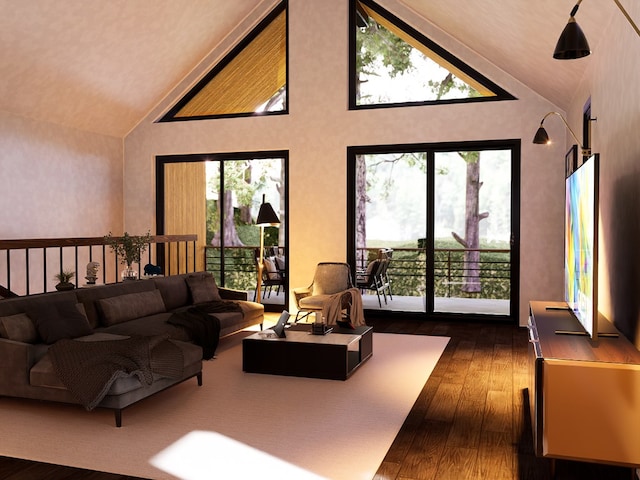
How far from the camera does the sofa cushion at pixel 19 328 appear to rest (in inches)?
176

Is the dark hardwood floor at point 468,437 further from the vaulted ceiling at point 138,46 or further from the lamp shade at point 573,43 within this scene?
the vaulted ceiling at point 138,46

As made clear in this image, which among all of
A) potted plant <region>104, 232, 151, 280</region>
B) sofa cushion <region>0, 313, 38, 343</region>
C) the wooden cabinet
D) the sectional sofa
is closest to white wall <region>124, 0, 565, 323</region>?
potted plant <region>104, 232, 151, 280</region>

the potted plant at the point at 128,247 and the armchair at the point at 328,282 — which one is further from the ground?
the potted plant at the point at 128,247

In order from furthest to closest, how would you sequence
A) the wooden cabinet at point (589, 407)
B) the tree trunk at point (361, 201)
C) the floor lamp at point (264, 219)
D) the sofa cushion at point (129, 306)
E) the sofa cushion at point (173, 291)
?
the tree trunk at point (361, 201)
the floor lamp at point (264, 219)
the sofa cushion at point (173, 291)
the sofa cushion at point (129, 306)
the wooden cabinet at point (589, 407)

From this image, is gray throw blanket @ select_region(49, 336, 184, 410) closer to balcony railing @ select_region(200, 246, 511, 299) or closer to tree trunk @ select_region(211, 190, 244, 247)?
balcony railing @ select_region(200, 246, 511, 299)

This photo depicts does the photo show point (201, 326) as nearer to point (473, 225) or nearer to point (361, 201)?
point (361, 201)

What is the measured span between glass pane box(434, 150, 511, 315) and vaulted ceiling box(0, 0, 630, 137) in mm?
1222

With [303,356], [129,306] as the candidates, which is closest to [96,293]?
[129,306]

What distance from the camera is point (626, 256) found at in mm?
3842

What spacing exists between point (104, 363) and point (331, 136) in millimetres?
5345

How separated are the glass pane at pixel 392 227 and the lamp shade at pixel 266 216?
1.17m

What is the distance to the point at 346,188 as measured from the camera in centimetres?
865

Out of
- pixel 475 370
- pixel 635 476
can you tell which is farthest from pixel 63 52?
pixel 635 476

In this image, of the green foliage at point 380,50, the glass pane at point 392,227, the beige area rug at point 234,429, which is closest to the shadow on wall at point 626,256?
the beige area rug at point 234,429
